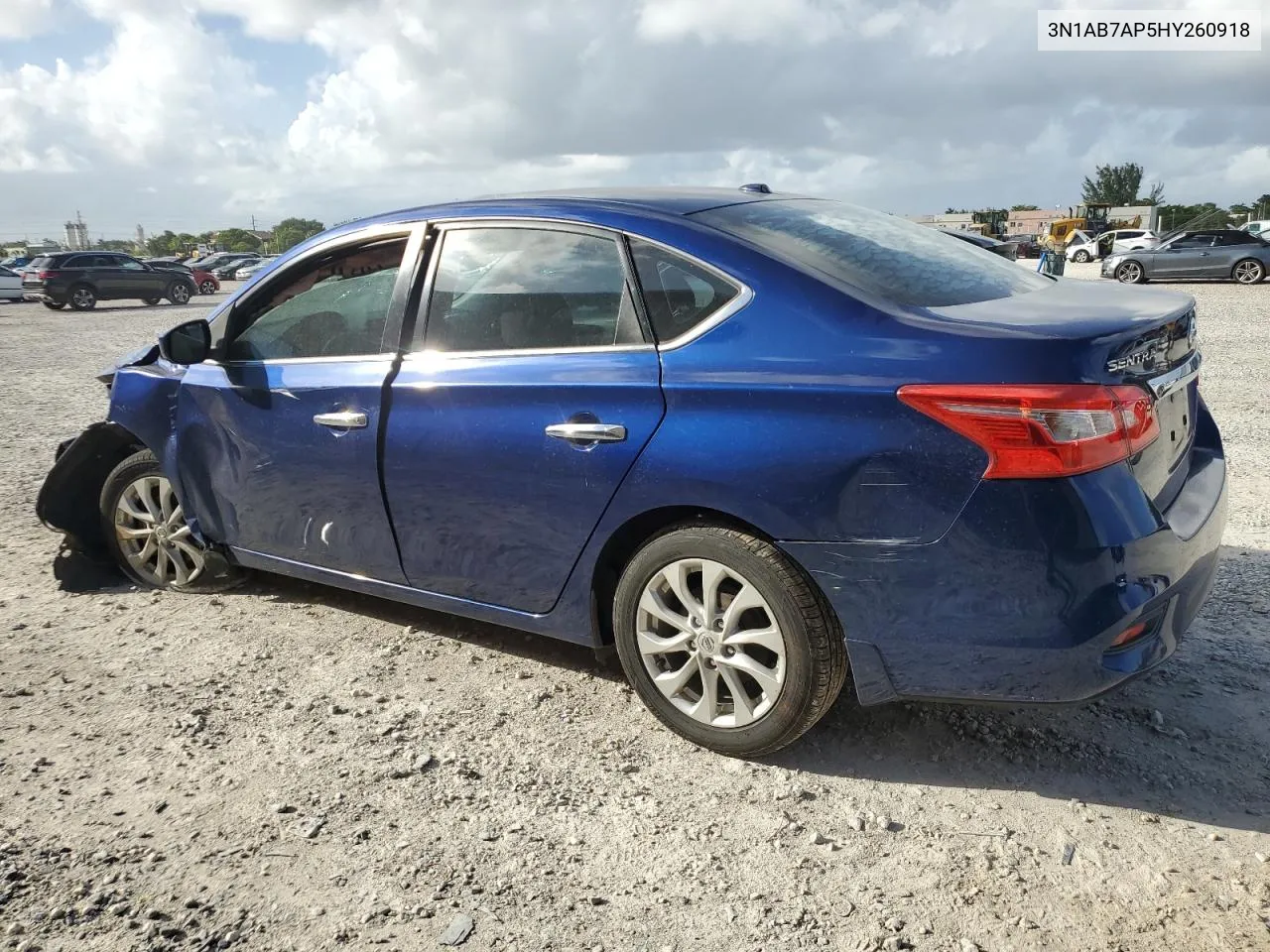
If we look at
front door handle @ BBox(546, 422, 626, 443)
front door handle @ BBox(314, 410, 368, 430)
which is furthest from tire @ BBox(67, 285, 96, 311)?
front door handle @ BBox(546, 422, 626, 443)

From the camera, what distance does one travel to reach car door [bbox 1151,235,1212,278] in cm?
2423

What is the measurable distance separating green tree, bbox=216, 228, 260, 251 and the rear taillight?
106694 mm

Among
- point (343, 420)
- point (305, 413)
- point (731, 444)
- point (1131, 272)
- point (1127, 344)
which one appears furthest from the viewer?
point (1131, 272)

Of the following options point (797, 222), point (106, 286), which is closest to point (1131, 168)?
point (106, 286)

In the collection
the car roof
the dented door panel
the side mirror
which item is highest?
the car roof

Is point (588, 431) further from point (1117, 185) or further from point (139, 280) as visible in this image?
point (1117, 185)

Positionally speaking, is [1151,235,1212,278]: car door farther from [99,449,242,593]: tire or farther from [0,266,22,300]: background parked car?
[0,266,22,300]: background parked car

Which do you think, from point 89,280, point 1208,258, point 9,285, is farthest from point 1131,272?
point 9,285

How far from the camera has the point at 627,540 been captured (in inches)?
123

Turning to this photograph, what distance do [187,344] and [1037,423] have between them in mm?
3142

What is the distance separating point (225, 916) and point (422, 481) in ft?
4.78

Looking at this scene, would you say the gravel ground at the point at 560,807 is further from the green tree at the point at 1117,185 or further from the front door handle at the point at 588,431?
the green tree at the point at 1117,185

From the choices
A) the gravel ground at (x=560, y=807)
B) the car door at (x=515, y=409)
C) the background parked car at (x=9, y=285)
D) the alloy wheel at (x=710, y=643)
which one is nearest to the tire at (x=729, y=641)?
the alloy wheel at (x=710, y=643)

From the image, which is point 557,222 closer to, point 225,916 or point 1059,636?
point 1059,636
